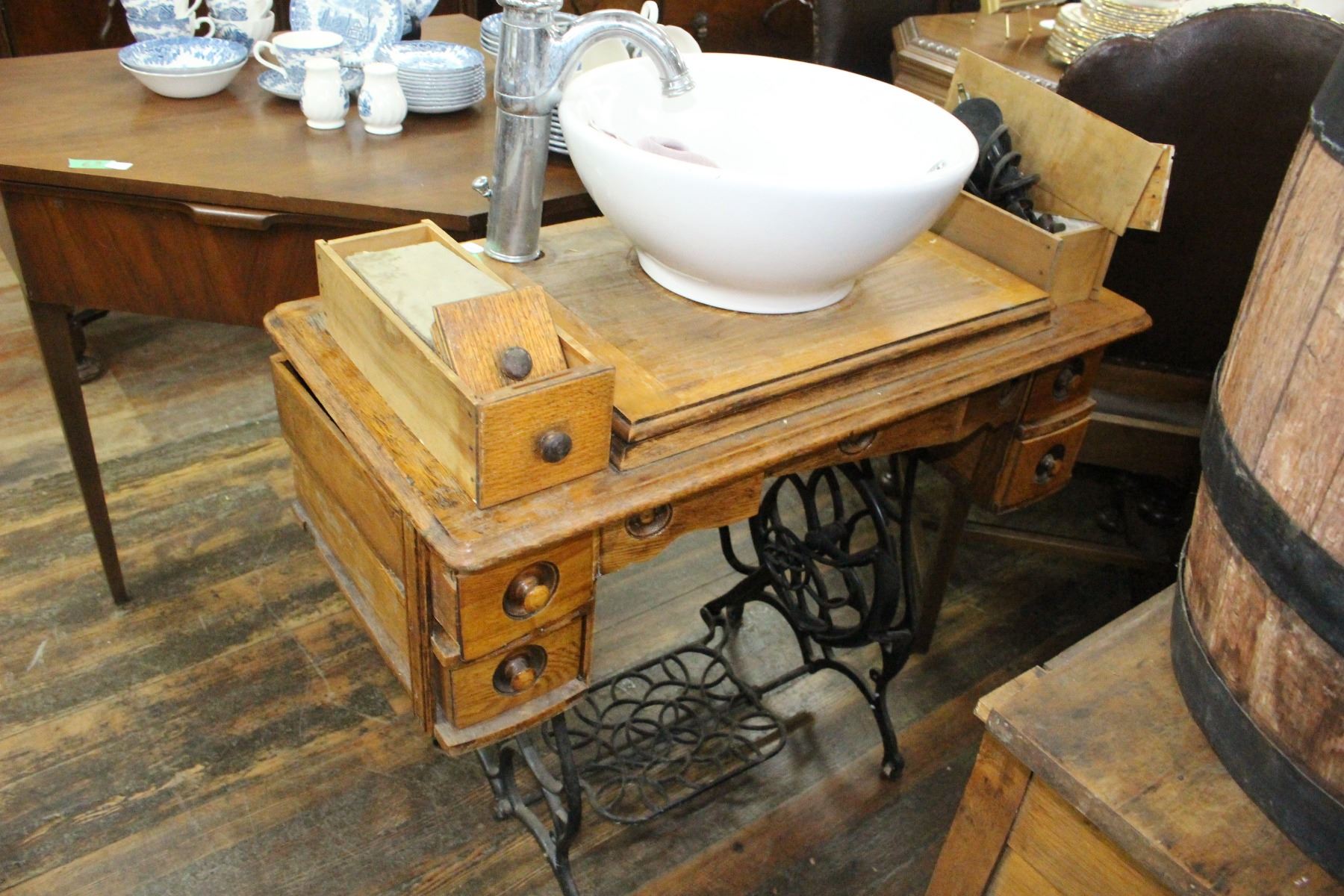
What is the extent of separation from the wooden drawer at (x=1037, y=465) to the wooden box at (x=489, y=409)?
0.61 metres

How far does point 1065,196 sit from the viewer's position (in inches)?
49.6

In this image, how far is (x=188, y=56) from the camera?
5.02 ft

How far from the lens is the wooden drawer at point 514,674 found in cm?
93

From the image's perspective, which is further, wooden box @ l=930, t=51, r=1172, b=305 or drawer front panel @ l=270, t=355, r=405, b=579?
wooden box @ l=930, t=51, r=1172, b=305

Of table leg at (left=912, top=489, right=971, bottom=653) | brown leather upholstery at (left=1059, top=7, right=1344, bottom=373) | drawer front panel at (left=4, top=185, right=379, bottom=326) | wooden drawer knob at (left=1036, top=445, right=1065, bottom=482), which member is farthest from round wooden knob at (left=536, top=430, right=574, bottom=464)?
brown leather upholstery at (left=1059, top=7, right=1344, bottom=373)

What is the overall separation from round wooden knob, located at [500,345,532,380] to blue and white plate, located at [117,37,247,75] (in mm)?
948

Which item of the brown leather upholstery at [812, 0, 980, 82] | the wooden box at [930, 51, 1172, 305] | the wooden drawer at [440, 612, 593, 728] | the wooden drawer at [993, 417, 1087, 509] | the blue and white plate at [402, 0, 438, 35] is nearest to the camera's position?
the wooden drawer at [440, 612, 593, 728]

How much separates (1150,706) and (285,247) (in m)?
1.06

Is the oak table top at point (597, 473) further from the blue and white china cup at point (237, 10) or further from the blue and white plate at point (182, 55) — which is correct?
the blue and white china cup at point (237, 10)

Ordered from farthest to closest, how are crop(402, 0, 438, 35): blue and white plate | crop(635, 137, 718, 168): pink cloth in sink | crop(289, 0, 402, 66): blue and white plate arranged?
crop(402, 0, 438, 35): blue and white plate, crop(289, 0, 402, 66): blue and white plate, crop(635, 137, 718, 168): pink cloth in sink

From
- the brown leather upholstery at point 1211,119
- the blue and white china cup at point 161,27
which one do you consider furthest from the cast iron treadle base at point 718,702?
the blue and white china cup at point 161,27

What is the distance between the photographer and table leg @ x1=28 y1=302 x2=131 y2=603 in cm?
138

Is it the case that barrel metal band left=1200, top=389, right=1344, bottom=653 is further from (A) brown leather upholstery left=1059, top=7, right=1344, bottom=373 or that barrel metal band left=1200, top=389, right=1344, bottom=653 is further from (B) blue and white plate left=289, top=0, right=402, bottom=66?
(B) blue and white plate left=289, top=0, right=402, bottom=66

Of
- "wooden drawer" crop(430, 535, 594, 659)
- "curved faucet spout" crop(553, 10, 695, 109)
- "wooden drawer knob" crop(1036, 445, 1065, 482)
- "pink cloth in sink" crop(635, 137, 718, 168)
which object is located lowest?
"wooden drawer knob" crop(1036, 445, 1065, 482)
